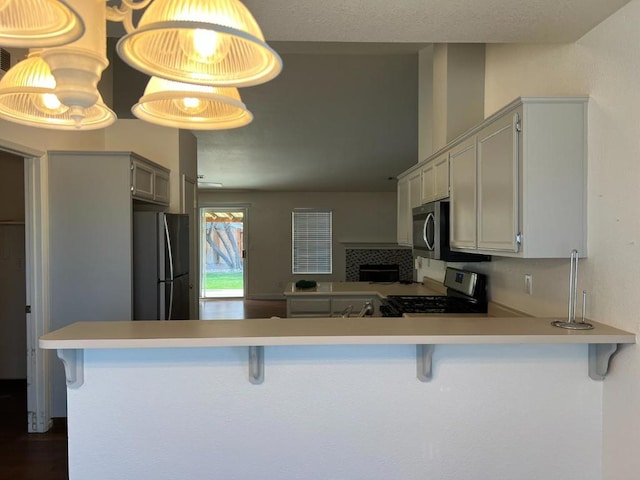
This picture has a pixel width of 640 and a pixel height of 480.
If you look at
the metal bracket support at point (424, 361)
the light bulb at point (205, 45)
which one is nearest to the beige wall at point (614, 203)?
the metal bracket support at point (424, 361)

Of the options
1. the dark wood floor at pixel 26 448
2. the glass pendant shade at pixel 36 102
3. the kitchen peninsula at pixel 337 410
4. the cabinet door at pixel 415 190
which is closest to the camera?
the glass pendant shade at pixel 36 102

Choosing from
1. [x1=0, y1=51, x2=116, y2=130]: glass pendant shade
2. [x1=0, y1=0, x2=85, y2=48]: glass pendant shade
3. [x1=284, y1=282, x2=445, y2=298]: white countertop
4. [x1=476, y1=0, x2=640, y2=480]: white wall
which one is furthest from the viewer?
[x1=284, y1=282, x2=445, y2=298]: white countertop

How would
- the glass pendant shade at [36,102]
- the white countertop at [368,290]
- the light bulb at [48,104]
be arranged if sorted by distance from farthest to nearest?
the white countertop at [368,290], the light bulb at [48,104], the glass pendant shade at [36,102]

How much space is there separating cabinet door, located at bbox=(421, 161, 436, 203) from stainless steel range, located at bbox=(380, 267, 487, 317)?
598mm

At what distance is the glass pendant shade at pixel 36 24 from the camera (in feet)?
2.90

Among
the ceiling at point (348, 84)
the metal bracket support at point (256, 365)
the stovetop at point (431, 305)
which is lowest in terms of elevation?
the metal bracket support at point (256, 365)

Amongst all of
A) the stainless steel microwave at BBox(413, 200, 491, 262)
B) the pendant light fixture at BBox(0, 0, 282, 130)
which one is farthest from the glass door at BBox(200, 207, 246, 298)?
the pendant light fixture at BBox(0, 0, 282, 130)

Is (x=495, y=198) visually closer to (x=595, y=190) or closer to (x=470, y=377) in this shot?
(x=595, y=190)

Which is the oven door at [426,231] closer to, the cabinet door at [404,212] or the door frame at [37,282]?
the cabinet door at [404,212]

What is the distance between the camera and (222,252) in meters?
9.45

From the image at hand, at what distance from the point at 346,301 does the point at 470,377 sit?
2.10 m

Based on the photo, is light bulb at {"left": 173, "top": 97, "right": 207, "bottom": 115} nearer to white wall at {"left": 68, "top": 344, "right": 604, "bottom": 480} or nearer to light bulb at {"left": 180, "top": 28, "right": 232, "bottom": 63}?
light bulb at {"left": 180, "top": 28, "right": 232, "bottom": 63}

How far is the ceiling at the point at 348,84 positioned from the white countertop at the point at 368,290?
2.07m

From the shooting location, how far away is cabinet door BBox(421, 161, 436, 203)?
3119 millimetres
